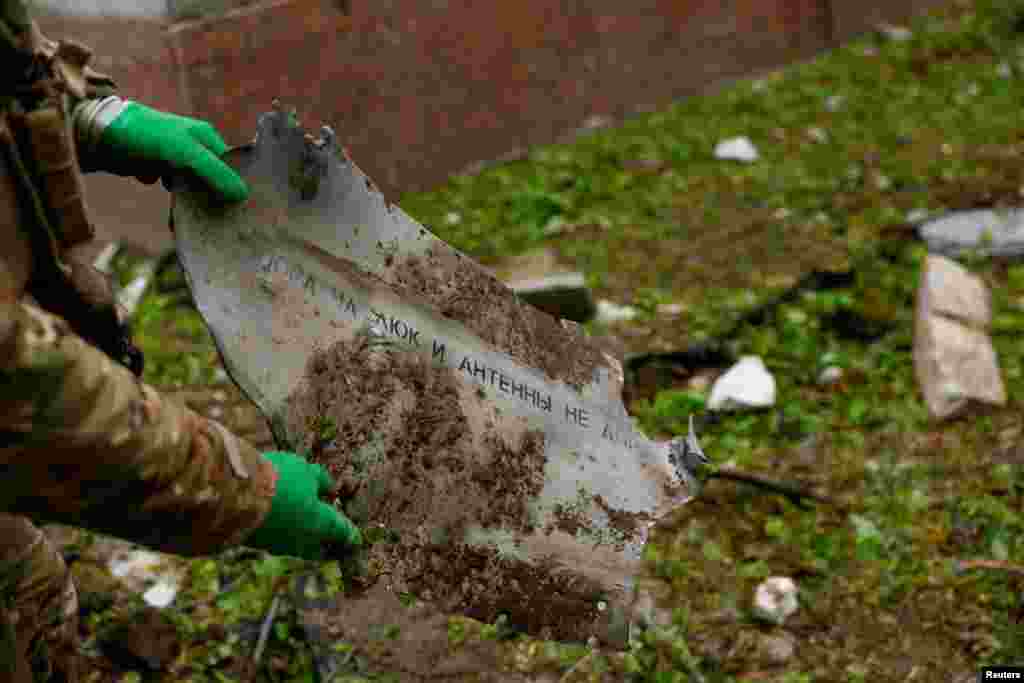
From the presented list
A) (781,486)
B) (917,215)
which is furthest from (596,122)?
(781,486)

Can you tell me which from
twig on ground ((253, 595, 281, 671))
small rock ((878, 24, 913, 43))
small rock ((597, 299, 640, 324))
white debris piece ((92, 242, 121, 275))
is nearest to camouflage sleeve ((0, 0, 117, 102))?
twig on ground ((253, 595, 281, 671))

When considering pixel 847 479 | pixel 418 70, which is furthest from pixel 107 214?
pixel 847 479

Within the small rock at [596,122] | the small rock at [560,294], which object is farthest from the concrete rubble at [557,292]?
the small rock at [596,122]

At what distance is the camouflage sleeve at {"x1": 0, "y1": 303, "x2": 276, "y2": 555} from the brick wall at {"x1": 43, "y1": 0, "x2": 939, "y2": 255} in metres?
2.68

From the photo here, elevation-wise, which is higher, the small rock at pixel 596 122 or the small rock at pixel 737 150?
the small rock at pixel 596 122

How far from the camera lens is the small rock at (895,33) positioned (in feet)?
20.1

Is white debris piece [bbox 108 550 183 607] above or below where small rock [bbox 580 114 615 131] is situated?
below

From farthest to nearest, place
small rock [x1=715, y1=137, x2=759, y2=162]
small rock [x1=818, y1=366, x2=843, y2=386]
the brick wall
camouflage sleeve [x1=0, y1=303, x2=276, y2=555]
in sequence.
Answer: small rock [x1=715, y1=137, x2=759, y2=162] → the brick wall → small rock [x1=818, y1=366, x2=843, y2=386] → camouflage sleeve [x1=0, y1=303, x2=276, y2=555]

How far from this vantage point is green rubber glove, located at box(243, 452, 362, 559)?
5.13 ft

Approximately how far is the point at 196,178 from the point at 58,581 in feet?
2.26

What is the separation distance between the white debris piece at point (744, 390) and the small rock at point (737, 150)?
1774 millimetres

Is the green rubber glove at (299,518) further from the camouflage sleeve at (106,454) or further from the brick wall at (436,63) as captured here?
the brick wall at (436,63)

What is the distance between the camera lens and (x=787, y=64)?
5902 mm

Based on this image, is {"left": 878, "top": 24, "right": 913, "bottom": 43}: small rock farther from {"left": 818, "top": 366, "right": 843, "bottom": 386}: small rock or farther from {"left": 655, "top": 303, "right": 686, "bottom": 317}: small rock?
{"left": 818, "top": 366, "right": 843, "bottom": 386}: small rock
